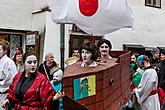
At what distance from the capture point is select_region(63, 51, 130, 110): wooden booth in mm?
3684

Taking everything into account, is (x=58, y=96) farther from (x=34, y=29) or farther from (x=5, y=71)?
(x=34, y=29)

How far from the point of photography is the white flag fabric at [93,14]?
5375 mm

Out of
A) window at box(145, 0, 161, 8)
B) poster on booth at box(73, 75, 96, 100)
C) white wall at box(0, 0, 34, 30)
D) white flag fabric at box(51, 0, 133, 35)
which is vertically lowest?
poster on booth at box(73, 75, 96, 100)

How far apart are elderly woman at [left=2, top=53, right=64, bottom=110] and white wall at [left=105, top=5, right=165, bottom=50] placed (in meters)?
10.1

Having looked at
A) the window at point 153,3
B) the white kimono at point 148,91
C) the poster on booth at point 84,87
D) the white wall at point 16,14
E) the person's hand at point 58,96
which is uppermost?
the window at point 153,3

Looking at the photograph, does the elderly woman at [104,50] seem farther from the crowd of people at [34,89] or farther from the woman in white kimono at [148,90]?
the woman in white kimono at [148,90]

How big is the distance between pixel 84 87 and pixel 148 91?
11.3 ft

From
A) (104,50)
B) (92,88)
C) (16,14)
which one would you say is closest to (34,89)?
(92,88)

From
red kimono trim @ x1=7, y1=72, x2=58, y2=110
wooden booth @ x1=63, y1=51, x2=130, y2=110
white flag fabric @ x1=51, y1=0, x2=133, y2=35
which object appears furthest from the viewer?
white flag fabric @ x1=51, y1=0, x2=133, y2=35

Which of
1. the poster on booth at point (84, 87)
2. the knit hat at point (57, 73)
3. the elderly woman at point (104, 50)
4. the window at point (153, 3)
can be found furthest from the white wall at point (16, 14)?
the poster on booth at point (84, 87)

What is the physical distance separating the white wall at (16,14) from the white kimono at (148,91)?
6285 millimetres

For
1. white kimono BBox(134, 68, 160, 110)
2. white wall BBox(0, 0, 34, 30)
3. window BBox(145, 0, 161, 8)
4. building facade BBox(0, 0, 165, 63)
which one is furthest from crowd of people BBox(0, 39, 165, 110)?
window BBox(145, 0, 161, 8)

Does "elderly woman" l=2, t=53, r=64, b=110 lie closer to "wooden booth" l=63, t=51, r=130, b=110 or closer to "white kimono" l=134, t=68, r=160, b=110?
"wooden booth" l=63, t=51, r=130, b=110

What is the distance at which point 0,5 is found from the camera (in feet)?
38.5
